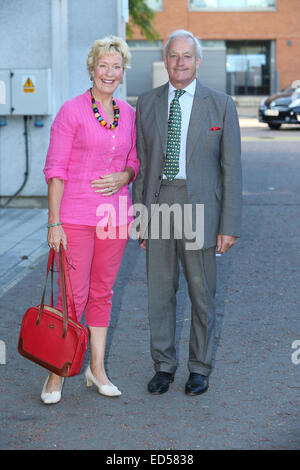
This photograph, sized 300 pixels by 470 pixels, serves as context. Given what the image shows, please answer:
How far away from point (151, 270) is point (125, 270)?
3364 millimetres

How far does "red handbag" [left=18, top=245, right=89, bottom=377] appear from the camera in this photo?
4.45 meters

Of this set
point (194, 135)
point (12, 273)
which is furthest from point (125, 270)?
point (194, 135)

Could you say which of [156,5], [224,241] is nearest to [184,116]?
[224,241]

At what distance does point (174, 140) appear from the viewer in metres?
4.66

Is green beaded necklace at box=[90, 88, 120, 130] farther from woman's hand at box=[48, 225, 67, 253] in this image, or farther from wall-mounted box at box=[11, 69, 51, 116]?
wall-mounted box at box=[11, 69, 51, 116]

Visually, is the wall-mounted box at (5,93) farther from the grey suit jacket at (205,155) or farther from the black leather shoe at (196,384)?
the black leather shoe at (196,384)

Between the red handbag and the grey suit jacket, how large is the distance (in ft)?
2.30

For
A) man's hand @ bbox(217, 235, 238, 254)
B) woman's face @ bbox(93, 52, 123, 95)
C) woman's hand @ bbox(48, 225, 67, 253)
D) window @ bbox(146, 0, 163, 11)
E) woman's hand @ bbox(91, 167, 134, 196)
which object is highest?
window @ bbox(146, 0, 163, 11)

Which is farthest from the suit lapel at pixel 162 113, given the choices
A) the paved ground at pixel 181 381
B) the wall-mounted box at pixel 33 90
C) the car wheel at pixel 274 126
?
the car wheel at pixel 274 126

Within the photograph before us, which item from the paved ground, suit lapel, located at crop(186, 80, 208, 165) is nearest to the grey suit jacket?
suit lapel, located at crop(186, 80, 208, 165)

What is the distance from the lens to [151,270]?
4906 mm

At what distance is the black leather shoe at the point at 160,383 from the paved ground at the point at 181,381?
1.5 inches

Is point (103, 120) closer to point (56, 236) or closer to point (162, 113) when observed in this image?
point (162, 113)

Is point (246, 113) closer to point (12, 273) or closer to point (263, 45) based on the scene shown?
point (263, 45)
